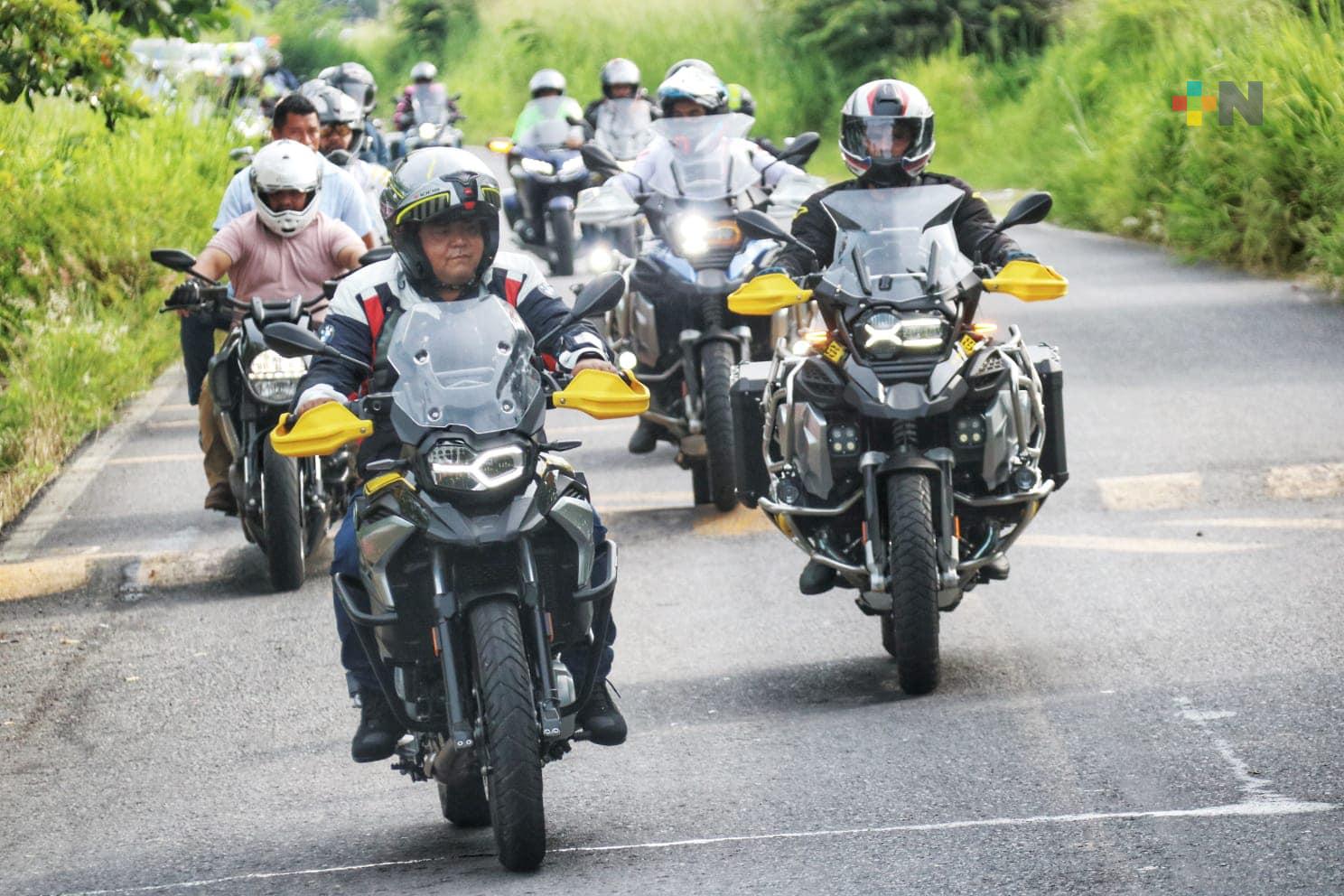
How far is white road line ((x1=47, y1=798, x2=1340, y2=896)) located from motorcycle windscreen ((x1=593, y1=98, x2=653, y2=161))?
1359 centimetres

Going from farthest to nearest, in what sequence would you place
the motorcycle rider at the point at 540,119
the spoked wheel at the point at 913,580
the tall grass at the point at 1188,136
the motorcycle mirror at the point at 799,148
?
the motorcycle rider at the point at 540,119 → the tall grass at the point at 1188,136 → the motorcycle mirror at the point at 799,148 → the spoked wheel at the point at 913,580

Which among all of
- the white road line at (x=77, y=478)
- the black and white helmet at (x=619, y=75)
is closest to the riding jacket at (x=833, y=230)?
the white road line at (x=77, y=478)

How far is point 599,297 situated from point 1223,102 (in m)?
15.8

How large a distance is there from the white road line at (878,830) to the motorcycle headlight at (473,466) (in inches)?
40.5

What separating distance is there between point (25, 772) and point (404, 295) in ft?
7.89

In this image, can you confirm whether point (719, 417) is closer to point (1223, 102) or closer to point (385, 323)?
point (385, 323)

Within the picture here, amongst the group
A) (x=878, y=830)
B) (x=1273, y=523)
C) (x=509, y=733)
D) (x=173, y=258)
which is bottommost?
(x=1273, y=523)

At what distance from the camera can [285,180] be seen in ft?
35.8

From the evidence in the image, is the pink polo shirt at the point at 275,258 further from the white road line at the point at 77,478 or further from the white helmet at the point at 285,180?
the white road line at the point at 77,478

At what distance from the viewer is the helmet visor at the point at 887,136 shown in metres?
8.48

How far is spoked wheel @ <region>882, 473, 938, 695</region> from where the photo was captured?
7793 millimetres

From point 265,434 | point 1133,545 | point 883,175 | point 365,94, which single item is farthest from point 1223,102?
point 883,175

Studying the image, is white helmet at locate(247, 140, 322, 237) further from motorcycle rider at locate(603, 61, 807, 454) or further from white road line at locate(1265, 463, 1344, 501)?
white road line at locate(1265, 463, 1344, 501)

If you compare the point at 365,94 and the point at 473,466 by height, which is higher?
the point at 473,466
